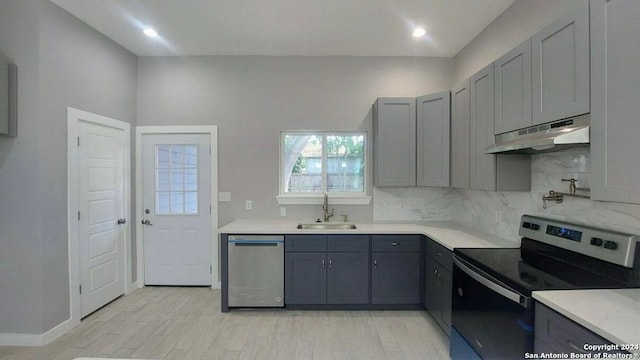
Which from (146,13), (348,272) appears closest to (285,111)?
(146,13)

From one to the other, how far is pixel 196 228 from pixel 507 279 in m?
3.37

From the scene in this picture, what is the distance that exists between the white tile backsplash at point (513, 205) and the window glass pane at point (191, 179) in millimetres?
2295

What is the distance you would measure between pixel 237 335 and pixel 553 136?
2842 millimetres

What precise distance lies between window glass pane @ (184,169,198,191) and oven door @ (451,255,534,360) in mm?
3078

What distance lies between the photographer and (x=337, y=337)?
2.64m

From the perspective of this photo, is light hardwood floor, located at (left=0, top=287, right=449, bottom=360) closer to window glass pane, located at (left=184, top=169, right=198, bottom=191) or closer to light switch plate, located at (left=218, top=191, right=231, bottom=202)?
light switch plate, located at (left=218, top=191, right=231, bottom=202)

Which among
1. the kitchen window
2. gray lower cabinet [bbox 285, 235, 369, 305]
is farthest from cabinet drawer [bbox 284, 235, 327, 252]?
the kitchen window

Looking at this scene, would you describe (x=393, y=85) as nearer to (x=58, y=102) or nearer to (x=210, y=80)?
(x=210, y=80)

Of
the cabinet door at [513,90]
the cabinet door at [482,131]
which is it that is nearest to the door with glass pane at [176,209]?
the cabinet door at [482,131]

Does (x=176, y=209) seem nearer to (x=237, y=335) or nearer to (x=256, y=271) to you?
(x=256, y=271)

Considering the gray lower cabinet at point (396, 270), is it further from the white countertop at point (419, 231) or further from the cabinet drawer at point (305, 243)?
the cabinet drawer at point (305, 243)

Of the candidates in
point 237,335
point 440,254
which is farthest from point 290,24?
point 237,335

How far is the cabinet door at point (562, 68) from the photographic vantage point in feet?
5.04

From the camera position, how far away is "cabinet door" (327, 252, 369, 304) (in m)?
3.10
